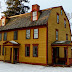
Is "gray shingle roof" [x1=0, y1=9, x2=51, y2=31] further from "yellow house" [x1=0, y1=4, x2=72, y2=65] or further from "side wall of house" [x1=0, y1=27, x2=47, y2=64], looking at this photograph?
"side wall of house" [x1=0, y1=27, x2=47, y2=64]

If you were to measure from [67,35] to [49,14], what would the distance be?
845 cm

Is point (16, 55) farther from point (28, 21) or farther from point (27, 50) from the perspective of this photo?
point (28, 21)

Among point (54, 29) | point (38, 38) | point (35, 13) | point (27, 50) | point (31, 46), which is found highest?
point (35, 13)

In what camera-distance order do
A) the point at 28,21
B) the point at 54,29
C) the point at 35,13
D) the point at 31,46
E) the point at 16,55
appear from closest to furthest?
the point at 31,46
the point at 54,29
the point at 35,13
the point at 28,21
the point at 16,55

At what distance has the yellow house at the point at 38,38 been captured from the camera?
1873cm

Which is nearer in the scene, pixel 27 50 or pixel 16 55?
pixel 27 50

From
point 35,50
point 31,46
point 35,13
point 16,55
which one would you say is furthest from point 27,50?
point 35,13

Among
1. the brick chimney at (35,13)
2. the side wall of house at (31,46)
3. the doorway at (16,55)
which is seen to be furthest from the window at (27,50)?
the brick chimney at (35,13)

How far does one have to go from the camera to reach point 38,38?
63.6 feet

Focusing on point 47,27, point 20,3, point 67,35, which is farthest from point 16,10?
point 47,27

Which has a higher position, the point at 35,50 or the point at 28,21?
the point at 28,21

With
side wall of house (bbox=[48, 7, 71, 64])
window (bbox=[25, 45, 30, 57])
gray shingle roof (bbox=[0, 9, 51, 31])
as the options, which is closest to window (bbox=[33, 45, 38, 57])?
window (bbox=[25, 45, 30, 57])

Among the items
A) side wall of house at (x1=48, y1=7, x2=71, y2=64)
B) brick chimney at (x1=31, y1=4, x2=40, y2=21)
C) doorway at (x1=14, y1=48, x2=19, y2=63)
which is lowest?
doorway at (x1=14, y1=48, x2=19, y2=63)

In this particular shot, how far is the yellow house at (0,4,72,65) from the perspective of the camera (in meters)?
18.7
